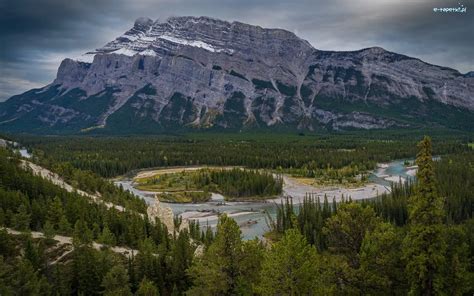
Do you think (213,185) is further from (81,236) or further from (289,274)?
(289,274)

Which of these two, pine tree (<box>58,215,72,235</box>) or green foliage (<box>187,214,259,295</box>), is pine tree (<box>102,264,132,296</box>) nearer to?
green foliage (<box>187,214,259,295</box>)

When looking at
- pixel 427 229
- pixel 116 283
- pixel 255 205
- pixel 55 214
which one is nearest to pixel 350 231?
pixel 427 229

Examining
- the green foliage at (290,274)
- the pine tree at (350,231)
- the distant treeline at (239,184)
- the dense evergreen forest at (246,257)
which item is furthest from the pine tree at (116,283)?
the distant treeline at (239,184)

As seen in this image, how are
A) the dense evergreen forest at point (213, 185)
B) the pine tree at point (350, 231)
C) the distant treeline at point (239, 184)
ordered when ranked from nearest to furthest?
the pine tree at point (350, 231) < the dense evergreen forest at point (213, 185) < the distant treeline at point (239, 184)

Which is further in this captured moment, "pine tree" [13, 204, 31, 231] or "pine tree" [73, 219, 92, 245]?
"pine tree" [13, 204, 31, 231]

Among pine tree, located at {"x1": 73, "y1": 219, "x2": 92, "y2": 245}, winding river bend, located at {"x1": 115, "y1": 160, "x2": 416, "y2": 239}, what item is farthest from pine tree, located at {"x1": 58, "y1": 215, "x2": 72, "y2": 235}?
winding river bend, located at {"x1": 115, "y1": 160, "x2": 416, "y2": 239}

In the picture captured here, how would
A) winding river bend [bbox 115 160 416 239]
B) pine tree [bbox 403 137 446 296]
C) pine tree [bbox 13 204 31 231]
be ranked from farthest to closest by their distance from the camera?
winding river bend [bbox 115 160 416 239]
pine tree [bbox 13 204 31 231]
pine tree [bbox 403 137 446 296]

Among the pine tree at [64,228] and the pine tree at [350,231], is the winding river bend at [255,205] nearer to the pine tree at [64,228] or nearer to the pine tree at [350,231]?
the pine tree at [64,228]
